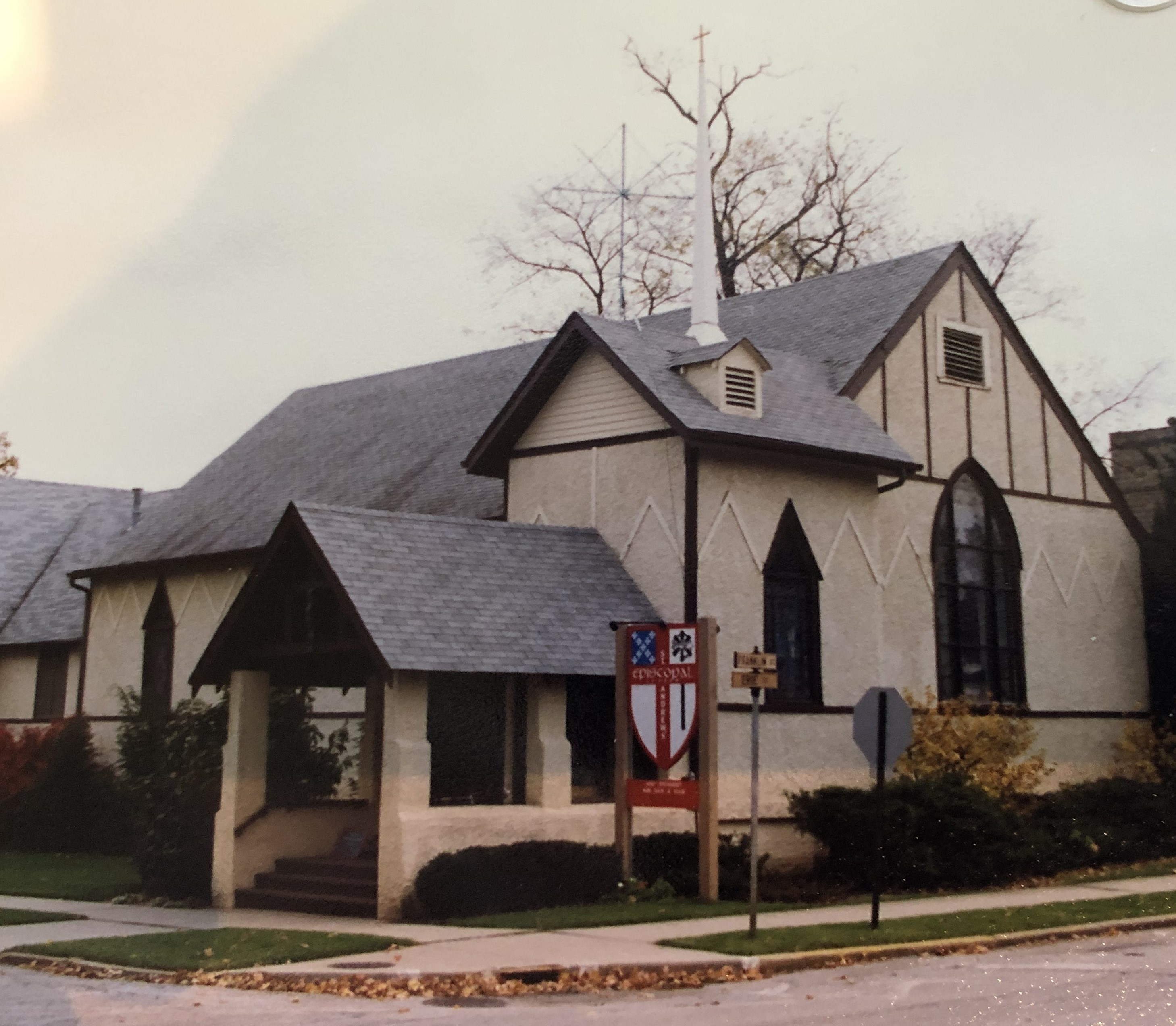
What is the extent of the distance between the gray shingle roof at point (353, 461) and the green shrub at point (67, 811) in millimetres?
3902

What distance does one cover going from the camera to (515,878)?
1572cm

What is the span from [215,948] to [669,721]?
5.52m

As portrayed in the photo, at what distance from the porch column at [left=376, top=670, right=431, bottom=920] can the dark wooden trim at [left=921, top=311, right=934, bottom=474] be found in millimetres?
9332

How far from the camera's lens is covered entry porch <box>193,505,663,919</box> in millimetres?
15891

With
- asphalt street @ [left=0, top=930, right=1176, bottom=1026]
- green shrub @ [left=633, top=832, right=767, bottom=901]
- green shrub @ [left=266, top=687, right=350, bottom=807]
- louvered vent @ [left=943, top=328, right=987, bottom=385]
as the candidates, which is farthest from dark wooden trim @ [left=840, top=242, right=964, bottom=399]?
asphalt street @ [left=0, top=930, right=1176, bottom=1026]

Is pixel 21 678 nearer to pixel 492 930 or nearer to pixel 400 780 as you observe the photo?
pixel 400 780

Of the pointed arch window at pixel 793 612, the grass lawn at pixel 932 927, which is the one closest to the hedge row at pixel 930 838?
the pointed arch window at pixel 793 612

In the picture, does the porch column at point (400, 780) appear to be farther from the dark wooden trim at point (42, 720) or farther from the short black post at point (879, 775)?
the dark wooden trim at point (42, 720)

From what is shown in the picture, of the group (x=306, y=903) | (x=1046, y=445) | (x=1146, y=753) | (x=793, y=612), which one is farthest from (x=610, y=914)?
(x=1046, y=445)

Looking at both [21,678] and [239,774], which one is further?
[21,678]

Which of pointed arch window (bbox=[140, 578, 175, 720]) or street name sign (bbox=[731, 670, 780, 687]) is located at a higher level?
pointed arch window (bbox=[140, 578, 175, 720])

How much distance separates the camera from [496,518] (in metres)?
22.2

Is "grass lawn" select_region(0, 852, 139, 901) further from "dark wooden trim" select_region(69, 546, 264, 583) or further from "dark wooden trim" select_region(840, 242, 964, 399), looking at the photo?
"dark wooden trim" select_region(840, 242, 964, 399)

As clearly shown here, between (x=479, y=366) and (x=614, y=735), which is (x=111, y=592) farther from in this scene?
(x=614, y=735)
